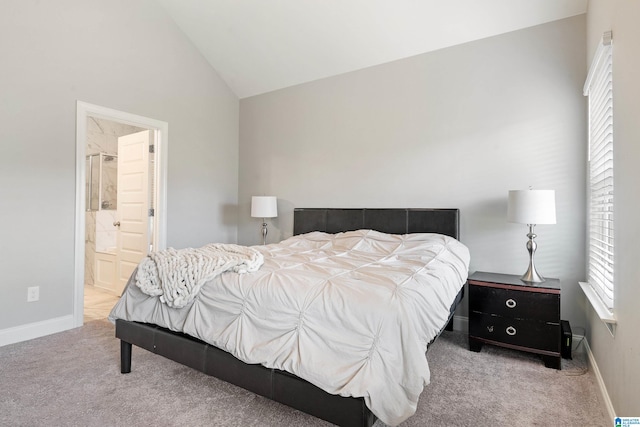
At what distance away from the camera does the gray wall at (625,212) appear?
1.45m

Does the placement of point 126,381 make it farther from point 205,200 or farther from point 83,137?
point 205,200

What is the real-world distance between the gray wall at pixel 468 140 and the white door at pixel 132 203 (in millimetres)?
1657

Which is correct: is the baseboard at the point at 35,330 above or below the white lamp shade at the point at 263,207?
below

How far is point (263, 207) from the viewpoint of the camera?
4.20m

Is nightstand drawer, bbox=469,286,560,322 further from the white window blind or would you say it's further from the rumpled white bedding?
the rumpled white bedding

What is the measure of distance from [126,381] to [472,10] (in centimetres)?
384

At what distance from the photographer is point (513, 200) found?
8.80 feet

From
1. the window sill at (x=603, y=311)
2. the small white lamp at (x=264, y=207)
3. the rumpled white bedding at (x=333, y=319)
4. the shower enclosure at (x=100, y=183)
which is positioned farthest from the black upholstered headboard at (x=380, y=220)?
the shower enclosure at (x=100, y=183)

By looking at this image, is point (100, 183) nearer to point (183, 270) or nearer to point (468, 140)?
point (183, 270)

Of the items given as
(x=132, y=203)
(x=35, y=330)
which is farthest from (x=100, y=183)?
(x=35, y=330)

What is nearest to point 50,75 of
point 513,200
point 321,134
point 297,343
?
point 321,134

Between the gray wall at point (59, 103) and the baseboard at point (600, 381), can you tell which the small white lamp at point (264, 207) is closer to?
the gray wall at point (59, 103)

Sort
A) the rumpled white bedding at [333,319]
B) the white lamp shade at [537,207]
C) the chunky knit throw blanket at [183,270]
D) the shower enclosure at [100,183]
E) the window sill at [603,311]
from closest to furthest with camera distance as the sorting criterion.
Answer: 1. the rumpled white bedding at [333,319]
2. the window sill at [603,311]
3. the chunky knit throw blanket at [183,270]
4. the white lamp shade at [537,207]
5. the shower enclosure at [100,183]

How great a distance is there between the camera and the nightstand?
2.42 meters
